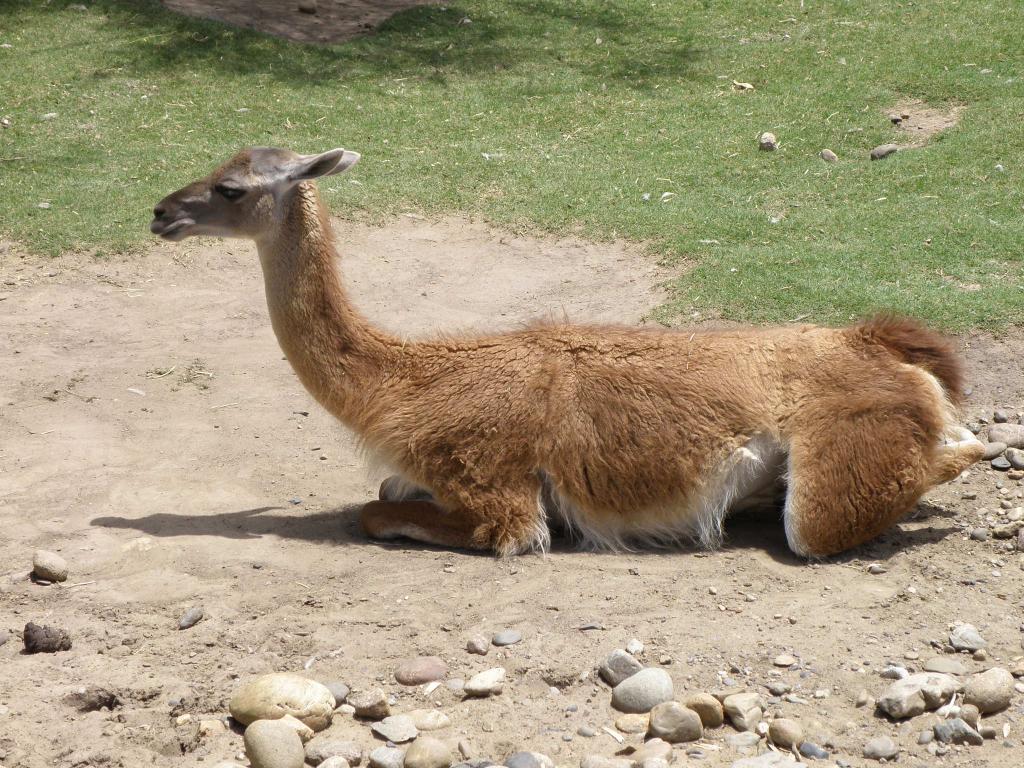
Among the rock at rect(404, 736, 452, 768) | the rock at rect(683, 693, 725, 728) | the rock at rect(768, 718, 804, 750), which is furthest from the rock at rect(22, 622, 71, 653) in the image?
the rock at rect(768, 718, 804, 750)

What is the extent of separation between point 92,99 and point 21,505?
26.4 feet

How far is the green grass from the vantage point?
8.89m

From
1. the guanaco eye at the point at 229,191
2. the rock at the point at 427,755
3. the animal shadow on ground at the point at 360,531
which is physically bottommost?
the animal shadow on ground at the point at 360,531

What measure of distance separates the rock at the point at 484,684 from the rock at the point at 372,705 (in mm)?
287

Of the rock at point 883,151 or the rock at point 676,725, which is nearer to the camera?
the rock at point 676,725

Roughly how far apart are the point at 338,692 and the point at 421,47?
38.7 feet

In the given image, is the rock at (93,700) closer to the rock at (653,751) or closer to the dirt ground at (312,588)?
the dirt ground at (312,588)

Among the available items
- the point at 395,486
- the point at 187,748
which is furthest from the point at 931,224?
the point at 187,748

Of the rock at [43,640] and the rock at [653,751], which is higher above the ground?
the rock at [43,640]

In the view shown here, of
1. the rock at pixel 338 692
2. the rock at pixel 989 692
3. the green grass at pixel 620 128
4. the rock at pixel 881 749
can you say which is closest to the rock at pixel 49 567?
the rock at pixel 338 692

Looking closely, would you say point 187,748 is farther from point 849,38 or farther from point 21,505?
point 849,38

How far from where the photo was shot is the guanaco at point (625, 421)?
5.21m

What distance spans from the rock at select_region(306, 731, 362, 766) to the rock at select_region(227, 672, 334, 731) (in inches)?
3.7

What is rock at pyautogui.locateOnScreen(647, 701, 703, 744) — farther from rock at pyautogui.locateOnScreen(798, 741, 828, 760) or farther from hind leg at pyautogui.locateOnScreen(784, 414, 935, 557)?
hind leg at pyautogui.locateOnScreen(784, 414, 935, 557)
